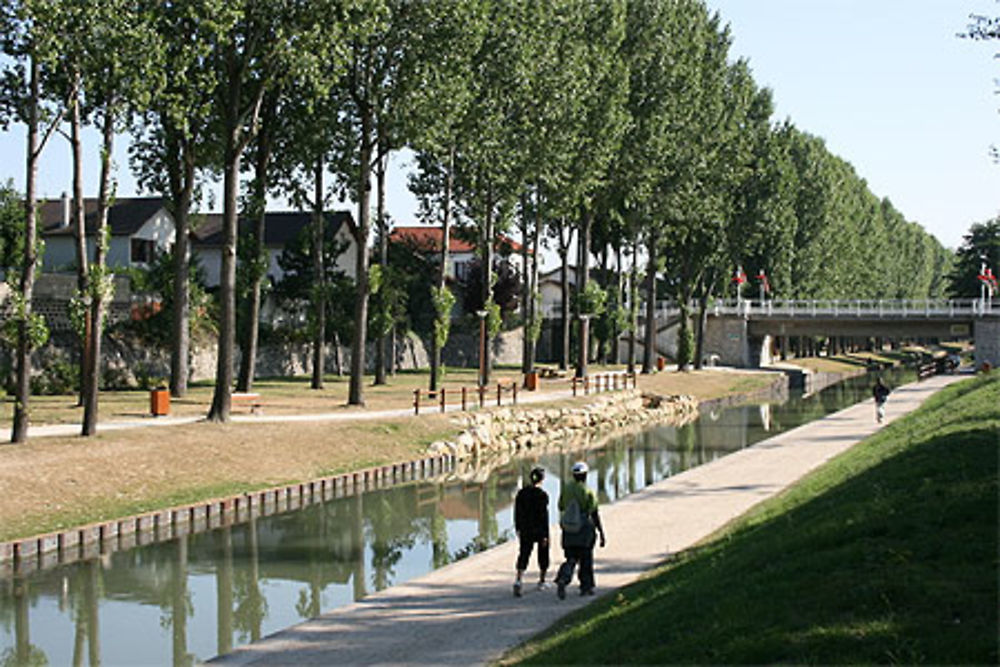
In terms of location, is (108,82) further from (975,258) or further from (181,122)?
(975,258)

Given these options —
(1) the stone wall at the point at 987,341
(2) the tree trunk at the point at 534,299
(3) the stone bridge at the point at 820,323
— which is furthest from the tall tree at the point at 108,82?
(1) the stone wall at the point at 987,341

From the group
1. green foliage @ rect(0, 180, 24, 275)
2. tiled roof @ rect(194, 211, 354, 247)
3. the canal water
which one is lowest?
the canal water

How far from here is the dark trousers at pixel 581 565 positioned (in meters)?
16.6

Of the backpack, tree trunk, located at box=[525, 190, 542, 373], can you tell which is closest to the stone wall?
tree trunk, located at box=[525, 190, 542, 373]

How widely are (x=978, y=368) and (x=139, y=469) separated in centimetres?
6832

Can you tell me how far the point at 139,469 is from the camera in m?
27.7

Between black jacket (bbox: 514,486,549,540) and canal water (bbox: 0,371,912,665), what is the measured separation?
4.07 metres

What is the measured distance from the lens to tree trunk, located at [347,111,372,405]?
135 ft

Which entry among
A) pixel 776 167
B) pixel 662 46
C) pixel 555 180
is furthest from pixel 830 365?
pixel 555 180

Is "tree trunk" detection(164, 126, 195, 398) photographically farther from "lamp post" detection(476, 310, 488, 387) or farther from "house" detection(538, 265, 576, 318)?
"house" detection(538, 265, 576, 318)

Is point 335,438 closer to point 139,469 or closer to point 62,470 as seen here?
point 139,469

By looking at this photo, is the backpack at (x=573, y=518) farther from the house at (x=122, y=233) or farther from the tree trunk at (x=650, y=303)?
the tree trunk at (x=650, y=303)

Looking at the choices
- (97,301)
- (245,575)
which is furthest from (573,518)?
(97,301)

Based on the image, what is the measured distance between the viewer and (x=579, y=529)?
16.4 metres
